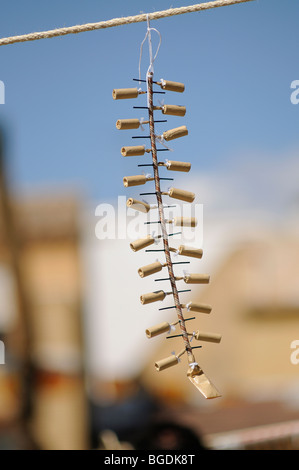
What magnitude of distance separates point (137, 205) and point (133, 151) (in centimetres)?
10

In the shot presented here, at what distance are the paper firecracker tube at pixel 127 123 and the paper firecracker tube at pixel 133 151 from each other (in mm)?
39

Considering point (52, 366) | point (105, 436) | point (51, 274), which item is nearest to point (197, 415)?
point (52, 366)

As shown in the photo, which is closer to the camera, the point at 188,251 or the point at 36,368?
the point at 188,251

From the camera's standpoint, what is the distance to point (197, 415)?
18.5ft

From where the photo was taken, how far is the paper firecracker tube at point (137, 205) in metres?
0.97

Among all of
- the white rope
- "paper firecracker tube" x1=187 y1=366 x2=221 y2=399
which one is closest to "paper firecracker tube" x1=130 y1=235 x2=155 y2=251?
"paper firecracker tube" x1=187 y1=366 x2=221 y2=399

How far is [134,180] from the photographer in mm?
991

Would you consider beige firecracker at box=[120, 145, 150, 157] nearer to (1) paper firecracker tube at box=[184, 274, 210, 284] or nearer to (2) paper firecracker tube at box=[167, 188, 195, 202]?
(2) paper firecracker tube at box=[167, 188, 195, 202]

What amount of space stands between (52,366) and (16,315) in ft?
7.74

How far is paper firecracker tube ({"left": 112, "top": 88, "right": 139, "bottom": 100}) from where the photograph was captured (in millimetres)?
964

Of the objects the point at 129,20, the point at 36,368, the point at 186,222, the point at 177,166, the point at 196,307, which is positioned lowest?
the point at 196,307

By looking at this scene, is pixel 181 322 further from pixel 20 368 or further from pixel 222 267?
pixel 222 267

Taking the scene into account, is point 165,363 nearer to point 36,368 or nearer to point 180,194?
point 180,194

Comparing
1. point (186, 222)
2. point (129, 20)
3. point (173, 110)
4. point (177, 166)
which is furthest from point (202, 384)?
point (129, 20)
